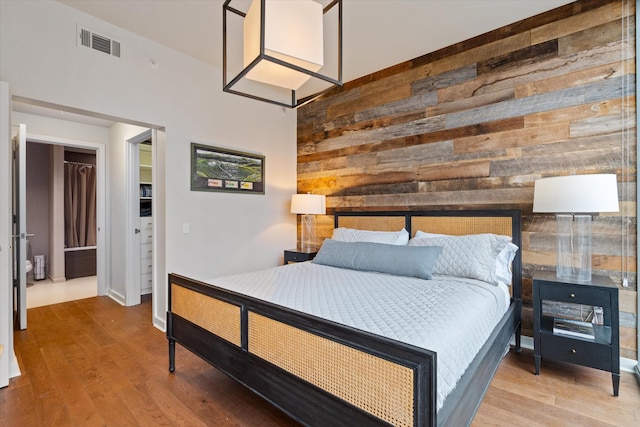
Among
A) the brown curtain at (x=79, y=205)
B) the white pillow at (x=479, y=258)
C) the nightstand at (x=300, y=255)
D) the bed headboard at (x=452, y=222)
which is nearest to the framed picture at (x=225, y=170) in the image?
the nightstand at (x=300, y=255)

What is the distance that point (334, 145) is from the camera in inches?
164

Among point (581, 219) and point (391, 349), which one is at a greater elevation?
point (581, 219)

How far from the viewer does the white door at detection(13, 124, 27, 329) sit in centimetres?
328

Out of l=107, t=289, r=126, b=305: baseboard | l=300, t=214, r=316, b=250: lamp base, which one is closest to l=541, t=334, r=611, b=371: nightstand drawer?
l=300, t=214, r=316, b=250: lamp base

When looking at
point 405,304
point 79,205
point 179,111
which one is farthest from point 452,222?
point 79,205

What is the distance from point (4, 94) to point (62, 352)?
2101 mm

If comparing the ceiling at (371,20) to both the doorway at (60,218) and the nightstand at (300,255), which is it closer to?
the nightstand at (300,255)

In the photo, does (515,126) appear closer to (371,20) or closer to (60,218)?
(371,20)

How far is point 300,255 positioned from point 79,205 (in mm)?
4900

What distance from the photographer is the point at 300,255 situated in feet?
13.0

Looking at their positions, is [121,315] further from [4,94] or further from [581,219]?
[581,219]

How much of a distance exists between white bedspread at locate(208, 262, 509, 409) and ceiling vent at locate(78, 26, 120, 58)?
7.46ft

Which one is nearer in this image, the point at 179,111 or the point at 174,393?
the point at 174,393

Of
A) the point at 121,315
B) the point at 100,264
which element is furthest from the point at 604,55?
the point at 100,264
